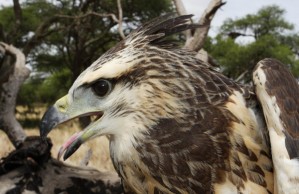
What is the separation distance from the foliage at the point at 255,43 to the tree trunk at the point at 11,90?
31.4 ft

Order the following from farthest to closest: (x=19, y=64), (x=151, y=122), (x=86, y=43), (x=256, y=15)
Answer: (x=256, y=15) → (x=86, y=43) → (x=19, y=64) → (x=151, y=122)

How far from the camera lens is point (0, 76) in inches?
228

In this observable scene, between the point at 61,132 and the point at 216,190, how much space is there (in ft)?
32.7

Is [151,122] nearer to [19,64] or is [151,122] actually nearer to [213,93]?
[213,93]

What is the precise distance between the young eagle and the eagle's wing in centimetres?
11

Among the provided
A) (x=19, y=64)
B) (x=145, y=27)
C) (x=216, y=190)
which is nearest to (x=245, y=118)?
(x=216, y=190)

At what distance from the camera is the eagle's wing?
2.20m

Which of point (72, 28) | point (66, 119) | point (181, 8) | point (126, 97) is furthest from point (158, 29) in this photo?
point (72, 28)

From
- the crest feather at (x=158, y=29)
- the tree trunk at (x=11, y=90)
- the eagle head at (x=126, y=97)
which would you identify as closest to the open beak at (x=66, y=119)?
the eagle head at (x=126, y=97)

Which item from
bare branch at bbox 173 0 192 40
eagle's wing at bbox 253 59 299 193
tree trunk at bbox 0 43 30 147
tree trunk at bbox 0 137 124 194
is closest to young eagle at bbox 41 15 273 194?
eagle's wing at bbox 253 59 299 193

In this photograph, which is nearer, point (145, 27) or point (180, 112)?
point (180, 112)

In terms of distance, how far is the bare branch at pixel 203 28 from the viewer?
550 centimetres

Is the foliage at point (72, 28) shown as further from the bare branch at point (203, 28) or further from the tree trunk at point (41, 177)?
the tree trunk at point (41, 177)

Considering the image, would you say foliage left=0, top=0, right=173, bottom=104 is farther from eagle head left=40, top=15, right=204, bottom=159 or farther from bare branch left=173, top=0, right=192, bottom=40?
eagle head left=40, top=15, right=204, bottom=159
